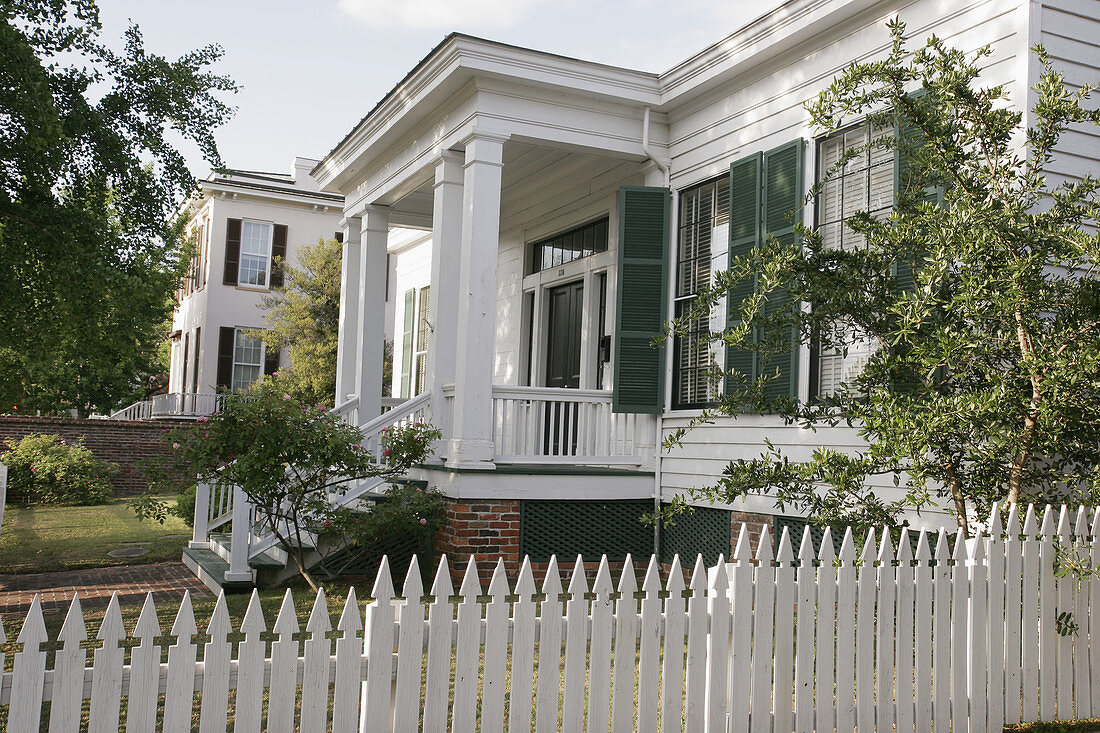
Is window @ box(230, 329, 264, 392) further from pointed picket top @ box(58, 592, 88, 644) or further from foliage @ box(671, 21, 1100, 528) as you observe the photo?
pointed picket top @ box(58, 592, 88, 644)

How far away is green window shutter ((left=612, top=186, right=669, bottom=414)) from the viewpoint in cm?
936

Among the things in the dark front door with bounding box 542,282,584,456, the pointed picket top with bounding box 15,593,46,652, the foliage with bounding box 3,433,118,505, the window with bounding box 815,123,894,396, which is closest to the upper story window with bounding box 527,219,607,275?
the dark front door with bounding box 542,282,584,456

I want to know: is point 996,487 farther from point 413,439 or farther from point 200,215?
point 200,215

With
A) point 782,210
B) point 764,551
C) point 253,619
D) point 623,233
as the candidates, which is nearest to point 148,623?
point 253,619

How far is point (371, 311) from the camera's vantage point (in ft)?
38.4

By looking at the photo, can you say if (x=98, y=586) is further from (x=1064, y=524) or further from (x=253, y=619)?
→ (x=1064, y=524)

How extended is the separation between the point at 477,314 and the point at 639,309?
64.7 inches

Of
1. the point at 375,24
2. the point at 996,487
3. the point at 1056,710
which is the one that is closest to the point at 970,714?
the point at 1056,710

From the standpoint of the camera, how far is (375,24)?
10.2 m

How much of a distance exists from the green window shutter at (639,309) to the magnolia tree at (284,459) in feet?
8.35

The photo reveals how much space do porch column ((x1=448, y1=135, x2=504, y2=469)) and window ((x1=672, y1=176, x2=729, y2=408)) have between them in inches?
74.3

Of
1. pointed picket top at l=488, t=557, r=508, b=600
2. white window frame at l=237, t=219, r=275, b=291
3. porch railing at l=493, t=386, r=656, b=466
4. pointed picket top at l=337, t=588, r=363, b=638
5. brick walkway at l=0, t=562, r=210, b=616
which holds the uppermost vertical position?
white window frame at l=237, t=219, r=275, b=291

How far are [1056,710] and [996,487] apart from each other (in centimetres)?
123

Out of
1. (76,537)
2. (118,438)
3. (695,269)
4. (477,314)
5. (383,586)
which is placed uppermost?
(695,269)
